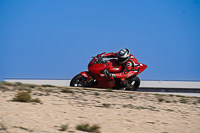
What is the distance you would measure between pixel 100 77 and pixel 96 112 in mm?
4588

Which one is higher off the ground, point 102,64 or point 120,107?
point 102,64

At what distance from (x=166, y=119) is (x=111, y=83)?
4.80 meters

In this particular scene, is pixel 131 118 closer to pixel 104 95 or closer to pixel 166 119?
pixel 166 119

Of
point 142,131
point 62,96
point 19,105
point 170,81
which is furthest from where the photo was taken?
point 170,81

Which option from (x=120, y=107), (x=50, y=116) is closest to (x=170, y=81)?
(x=120, y=107)

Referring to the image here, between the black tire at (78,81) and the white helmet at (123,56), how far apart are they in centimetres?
171

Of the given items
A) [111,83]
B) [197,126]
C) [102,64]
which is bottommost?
[197,126]

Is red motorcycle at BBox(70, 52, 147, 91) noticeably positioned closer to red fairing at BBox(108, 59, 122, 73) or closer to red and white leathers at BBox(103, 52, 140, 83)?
red fairing at BBox(108, 59, 122, 73)

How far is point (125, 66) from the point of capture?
11.1 m

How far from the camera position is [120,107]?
7.18 metres

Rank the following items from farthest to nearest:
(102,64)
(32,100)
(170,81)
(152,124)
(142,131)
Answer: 1. (170,81)
2. (102,64)
3. (32,100)
4. (152,124)
5. (142,131)

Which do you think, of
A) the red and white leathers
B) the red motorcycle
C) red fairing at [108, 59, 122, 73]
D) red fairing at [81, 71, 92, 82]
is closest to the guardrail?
the red and white leathers

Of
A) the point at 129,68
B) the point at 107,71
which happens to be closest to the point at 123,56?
the point at 129,68

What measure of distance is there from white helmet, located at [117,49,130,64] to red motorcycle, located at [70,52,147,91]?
31 cm
